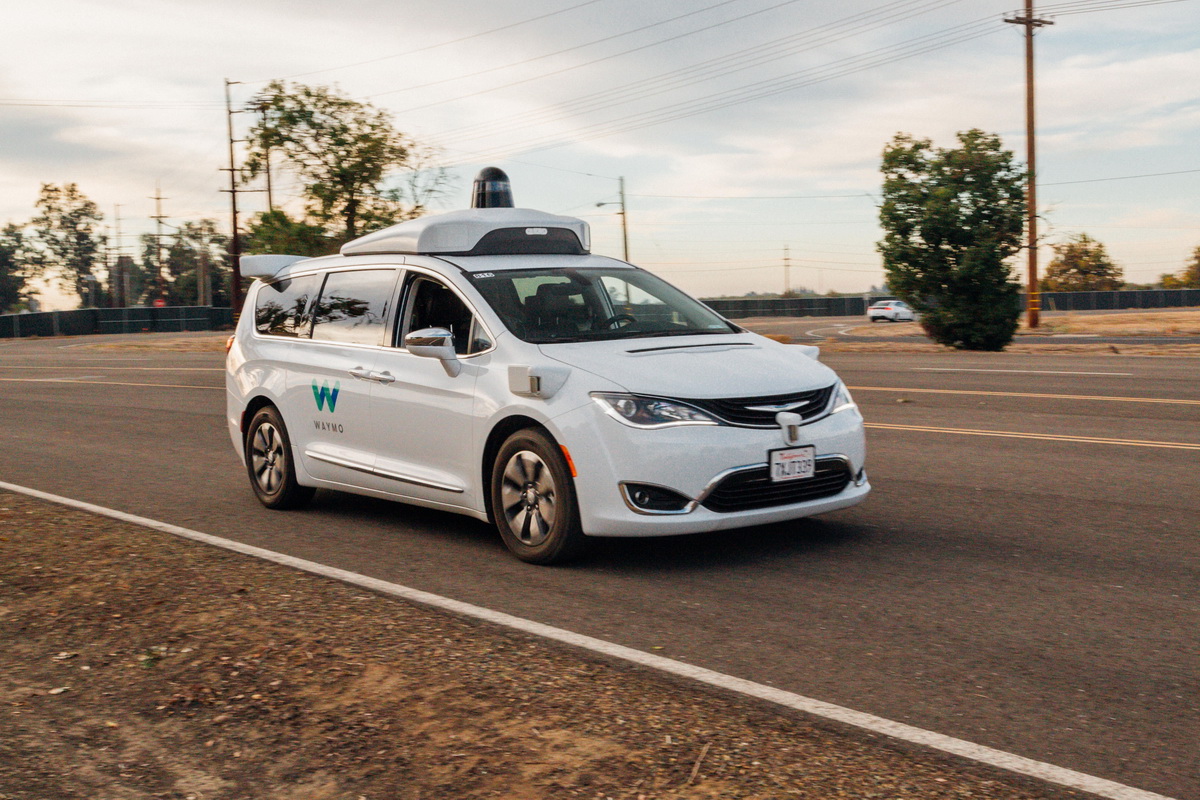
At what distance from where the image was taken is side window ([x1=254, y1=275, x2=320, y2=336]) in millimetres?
8375

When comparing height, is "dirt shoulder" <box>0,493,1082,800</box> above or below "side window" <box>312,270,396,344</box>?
below

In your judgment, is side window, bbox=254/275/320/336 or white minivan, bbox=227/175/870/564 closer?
white minivan, bbox=227/175/870/564

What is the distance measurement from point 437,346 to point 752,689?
3094mm

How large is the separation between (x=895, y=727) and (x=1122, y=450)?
6.89 metres

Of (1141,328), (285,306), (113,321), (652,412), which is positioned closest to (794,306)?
(1141,328)

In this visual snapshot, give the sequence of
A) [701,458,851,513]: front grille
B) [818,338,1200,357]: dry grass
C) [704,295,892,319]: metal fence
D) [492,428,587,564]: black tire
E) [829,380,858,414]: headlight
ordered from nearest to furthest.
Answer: [701,458,851,513]: front grille → [492,428,587,564]: black tire → [829,380,858,414]: headlight → [818,338,1200,357]: dry grass → [704,295,892,319]: metal fence

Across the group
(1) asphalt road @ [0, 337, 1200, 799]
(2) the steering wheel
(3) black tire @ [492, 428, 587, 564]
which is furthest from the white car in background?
(3) black tire @ [492, 428, 587, 564]

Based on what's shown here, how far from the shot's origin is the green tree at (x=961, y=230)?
28250mm

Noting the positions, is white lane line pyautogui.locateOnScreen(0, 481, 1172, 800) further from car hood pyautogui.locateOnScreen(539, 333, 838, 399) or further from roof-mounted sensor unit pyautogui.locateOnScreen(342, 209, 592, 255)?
roof-mounted sensor unit pyautogui.locateOnScreen(342, 209, 592, 255)

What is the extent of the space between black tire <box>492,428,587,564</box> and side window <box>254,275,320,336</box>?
2.53 m

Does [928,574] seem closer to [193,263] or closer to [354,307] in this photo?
[354,307]

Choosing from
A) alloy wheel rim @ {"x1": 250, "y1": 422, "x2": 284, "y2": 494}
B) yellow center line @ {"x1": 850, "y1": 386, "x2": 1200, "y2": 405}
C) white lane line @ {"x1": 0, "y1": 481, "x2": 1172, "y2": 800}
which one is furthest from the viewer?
→ yellow center line @ {"x1": 850, "y1": 386, "x2": 1200, "y2": 405}

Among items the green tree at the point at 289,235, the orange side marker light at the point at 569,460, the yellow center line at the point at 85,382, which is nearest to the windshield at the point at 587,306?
the orange side marker light at the point at 569,460

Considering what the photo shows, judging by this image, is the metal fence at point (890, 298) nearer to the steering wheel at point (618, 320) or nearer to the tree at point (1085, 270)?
the tree at point (1085, 270)
